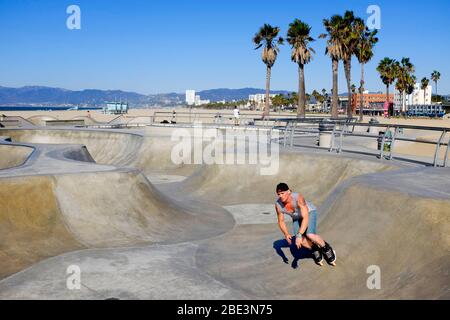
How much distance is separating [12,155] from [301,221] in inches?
680

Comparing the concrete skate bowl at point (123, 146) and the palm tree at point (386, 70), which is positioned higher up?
the palm tree at point (386, 70)

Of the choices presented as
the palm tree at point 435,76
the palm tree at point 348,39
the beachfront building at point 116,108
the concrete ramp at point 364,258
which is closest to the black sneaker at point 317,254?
the concrete ramp at point 364,258

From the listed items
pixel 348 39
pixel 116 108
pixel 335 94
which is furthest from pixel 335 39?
Result: pixel 116 108

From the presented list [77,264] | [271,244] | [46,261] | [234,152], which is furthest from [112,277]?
[234,152]

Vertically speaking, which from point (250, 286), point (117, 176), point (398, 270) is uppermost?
point (117, 176)

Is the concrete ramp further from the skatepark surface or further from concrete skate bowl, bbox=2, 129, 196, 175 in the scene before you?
concrete skate bowl, bbox=2, 129, 196, 175

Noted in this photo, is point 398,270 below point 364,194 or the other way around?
below

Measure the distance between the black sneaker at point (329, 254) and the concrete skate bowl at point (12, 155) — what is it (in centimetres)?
1604

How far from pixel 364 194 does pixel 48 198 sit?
23.8 feet

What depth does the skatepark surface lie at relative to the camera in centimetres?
700

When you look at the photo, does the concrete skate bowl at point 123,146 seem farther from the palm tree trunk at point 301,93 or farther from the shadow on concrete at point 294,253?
the palm tree trunk at point 301,93

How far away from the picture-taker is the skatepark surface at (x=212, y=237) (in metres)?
7.00
